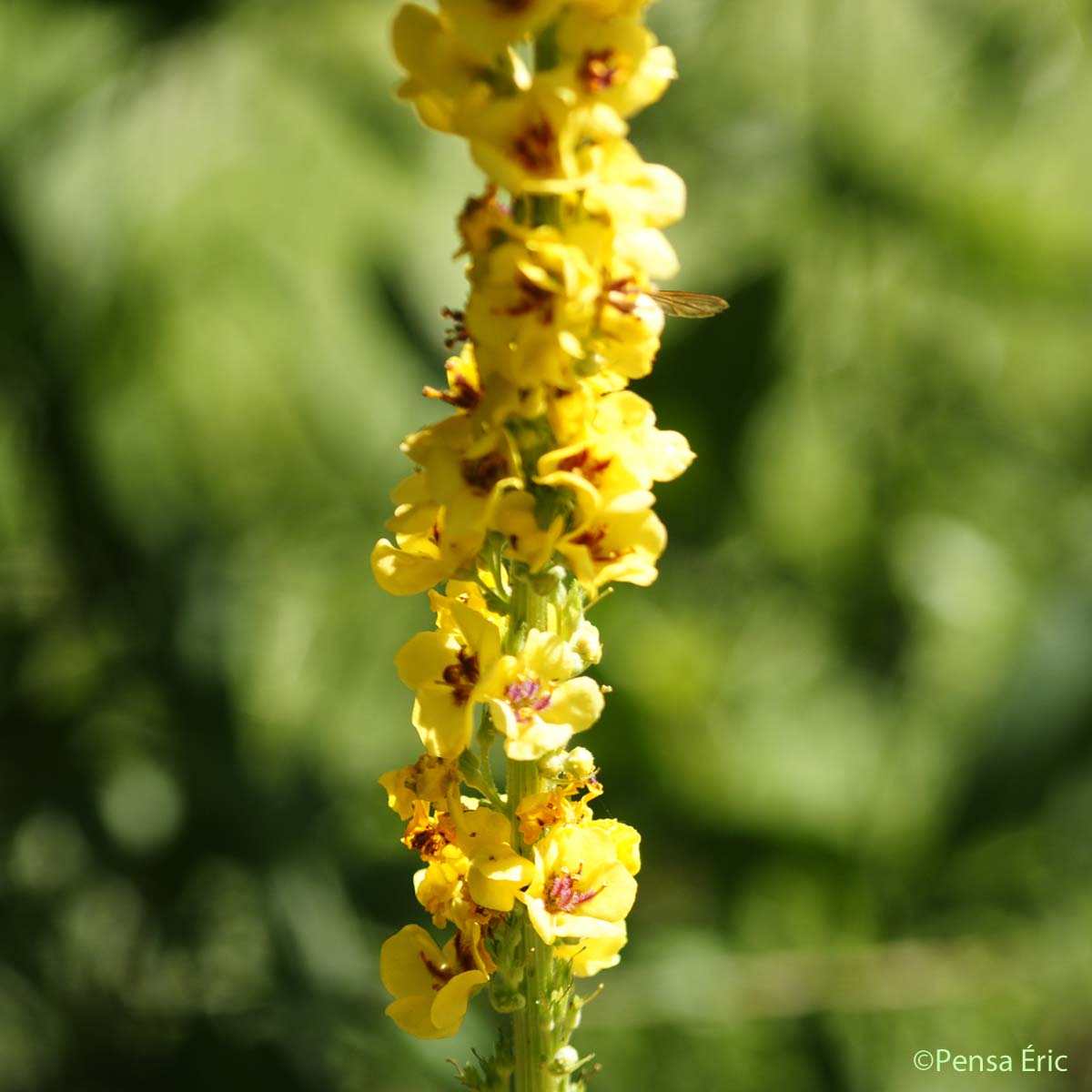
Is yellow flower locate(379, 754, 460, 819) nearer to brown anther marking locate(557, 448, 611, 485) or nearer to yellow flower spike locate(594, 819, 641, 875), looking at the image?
yellow flower spike locate(594, 819, 641, 875)

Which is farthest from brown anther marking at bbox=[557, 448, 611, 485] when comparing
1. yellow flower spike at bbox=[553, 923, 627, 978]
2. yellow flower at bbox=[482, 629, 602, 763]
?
yellow flower spike at bbox=[553, 923, 627, 978]

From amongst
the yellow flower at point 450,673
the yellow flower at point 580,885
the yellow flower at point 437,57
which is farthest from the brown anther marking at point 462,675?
the yellow flower at point 437,57

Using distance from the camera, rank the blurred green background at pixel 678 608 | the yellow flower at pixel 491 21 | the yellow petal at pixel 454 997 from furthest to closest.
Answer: the blurred green background at pixel 678 608
the yellow petal at pixel 454 997
the yellow flower at pixel 491 21

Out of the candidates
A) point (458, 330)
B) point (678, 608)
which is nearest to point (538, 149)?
point (458, 330)

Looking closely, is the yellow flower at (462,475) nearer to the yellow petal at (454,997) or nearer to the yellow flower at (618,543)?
the yellow flower at (618,543)

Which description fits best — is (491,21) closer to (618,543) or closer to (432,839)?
(618,543)

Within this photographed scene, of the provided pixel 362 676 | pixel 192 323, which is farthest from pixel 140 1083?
pixel 192 323
